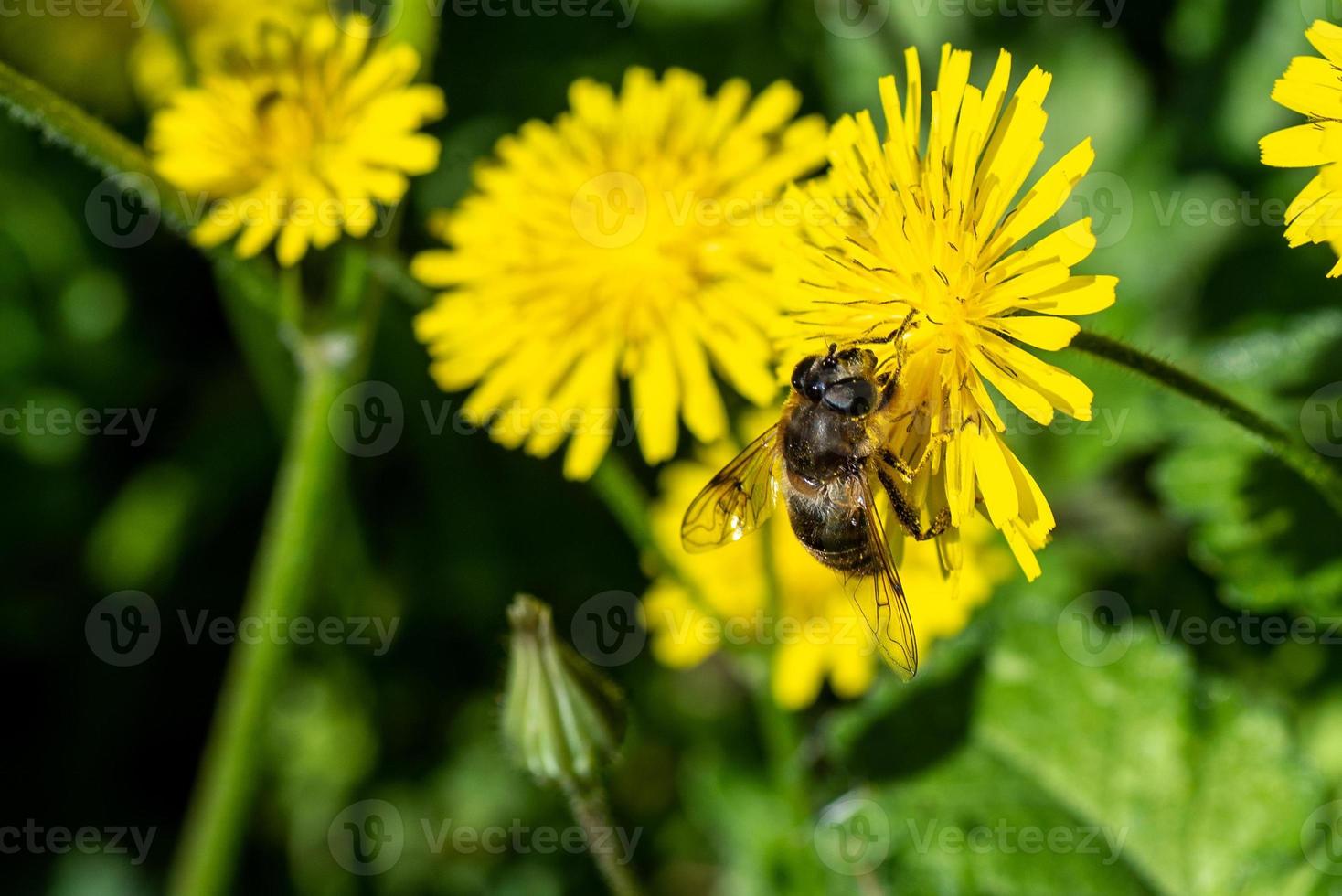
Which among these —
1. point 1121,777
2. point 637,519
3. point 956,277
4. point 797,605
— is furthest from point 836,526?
point 797,605

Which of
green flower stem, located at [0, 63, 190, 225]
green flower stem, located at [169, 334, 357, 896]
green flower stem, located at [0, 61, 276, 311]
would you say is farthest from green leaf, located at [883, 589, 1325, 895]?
green flower stem, located at [0, 63, 190, 225]

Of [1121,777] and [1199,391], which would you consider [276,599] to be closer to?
[1121,777]

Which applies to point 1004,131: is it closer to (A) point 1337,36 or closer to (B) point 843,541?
(A) point 1337,36

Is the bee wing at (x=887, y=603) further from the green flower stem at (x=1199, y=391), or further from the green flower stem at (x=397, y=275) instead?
the green flower stem at (x=397, y=275)

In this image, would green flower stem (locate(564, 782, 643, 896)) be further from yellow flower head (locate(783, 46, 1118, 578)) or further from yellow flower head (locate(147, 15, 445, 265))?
yellow flower head (locate(147, 15, 445, 265))

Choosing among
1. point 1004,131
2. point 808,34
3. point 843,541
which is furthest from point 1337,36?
point 808,34

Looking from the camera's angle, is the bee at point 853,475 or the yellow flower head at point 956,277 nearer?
the yellow flower head at point 956,277

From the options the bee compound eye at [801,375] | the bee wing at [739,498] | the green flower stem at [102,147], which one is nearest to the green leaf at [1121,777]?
the bee wing at [739,498]
